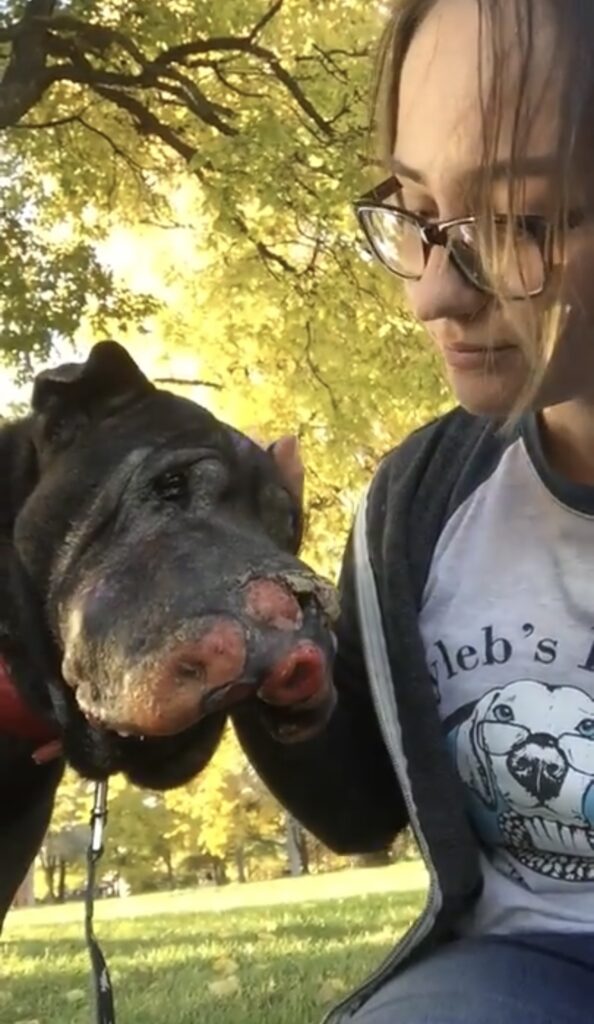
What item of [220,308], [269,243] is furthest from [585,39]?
[220,308]

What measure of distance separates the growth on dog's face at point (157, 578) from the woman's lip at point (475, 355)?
27cm

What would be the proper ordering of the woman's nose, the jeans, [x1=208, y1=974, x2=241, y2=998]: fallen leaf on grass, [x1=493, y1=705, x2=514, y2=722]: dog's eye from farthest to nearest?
[x1=208, y1=974, x2=241, y2=998]: fallen leaf on grass, [x1=493, y1=705, x2=514, y2=722]: dog's eye, the woman's nose, the jeans

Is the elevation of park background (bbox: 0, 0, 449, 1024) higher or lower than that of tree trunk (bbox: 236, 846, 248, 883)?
higher

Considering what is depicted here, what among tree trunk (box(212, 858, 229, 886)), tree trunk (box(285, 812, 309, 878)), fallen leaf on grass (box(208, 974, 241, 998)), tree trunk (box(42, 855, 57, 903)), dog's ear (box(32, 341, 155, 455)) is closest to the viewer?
dog's ear (box(32, 341, 155, 455))

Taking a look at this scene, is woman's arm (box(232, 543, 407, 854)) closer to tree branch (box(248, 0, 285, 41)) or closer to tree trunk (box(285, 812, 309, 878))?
tree branch (box(248, 0, 285, 41))

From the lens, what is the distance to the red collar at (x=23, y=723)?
6.11ft

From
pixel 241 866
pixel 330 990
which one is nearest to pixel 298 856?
pixel 241 866

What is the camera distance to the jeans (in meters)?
1.56

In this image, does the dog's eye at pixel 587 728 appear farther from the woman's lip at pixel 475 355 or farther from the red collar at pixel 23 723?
the red collar at pixel 23 723

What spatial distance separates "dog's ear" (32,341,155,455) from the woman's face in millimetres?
394

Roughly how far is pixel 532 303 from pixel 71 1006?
3670mm

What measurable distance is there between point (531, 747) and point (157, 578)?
0.52 meters

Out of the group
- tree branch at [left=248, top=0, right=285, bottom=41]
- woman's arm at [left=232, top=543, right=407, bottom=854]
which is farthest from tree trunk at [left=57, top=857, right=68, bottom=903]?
woman's arm at [left=232, top=543, right=407, bottom=854]

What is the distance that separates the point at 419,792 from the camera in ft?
6.01
